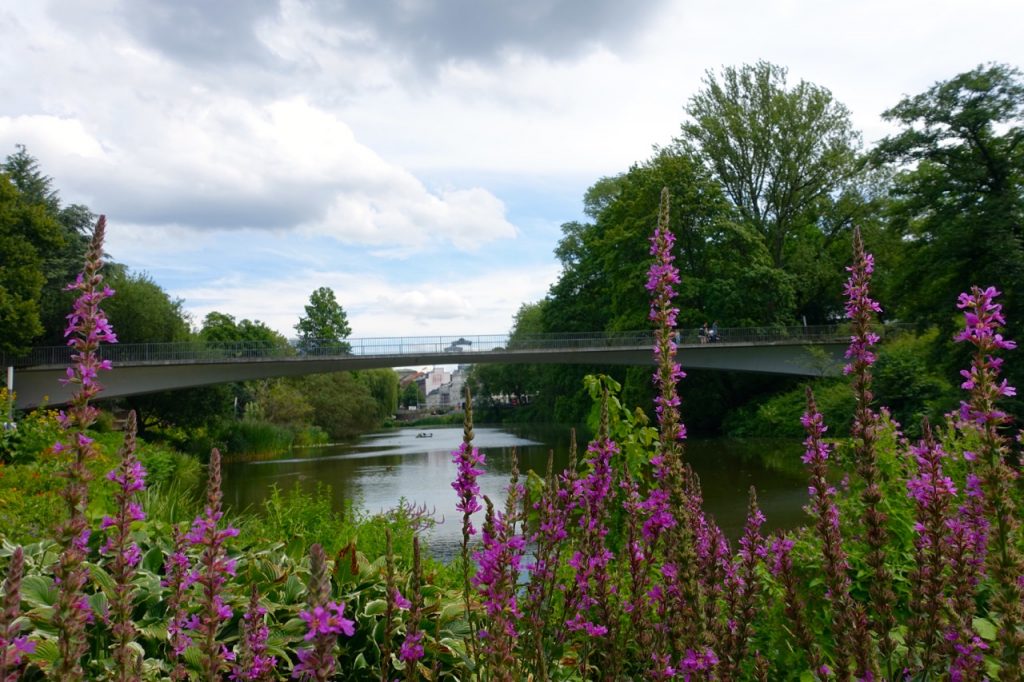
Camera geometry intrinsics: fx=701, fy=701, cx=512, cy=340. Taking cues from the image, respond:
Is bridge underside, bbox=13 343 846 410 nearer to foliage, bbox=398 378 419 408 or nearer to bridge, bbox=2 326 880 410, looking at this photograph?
bridge, bbox=2 326 880 410

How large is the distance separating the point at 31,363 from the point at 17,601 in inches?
1361

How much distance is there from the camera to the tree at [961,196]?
1878cm

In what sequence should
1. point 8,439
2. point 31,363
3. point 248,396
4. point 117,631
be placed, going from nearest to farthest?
point 117,631, point 8,439, point 31,363, point 248,396

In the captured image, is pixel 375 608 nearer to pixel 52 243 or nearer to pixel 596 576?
pixel 596 576

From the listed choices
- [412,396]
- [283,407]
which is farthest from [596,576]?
[412,396]

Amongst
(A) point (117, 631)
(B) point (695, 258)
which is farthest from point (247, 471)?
(A) point (117, 631)

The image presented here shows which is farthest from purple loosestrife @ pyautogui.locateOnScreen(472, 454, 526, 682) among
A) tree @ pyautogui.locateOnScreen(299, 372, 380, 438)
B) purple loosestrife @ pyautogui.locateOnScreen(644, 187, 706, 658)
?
tree @ pyautogui.locateOnScreen(299, 372, 380, 438)

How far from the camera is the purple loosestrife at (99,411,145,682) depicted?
1.93m

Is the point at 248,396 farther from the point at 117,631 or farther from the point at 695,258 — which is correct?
the point at 117,631

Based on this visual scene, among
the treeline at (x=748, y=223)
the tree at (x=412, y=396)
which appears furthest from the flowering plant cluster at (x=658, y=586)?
the tree at (x=412, y=396)

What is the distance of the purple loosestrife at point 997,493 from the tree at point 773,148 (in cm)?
3736

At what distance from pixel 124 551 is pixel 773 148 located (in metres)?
41.4

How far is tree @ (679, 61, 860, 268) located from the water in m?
14.2

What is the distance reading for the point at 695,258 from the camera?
38188mm
